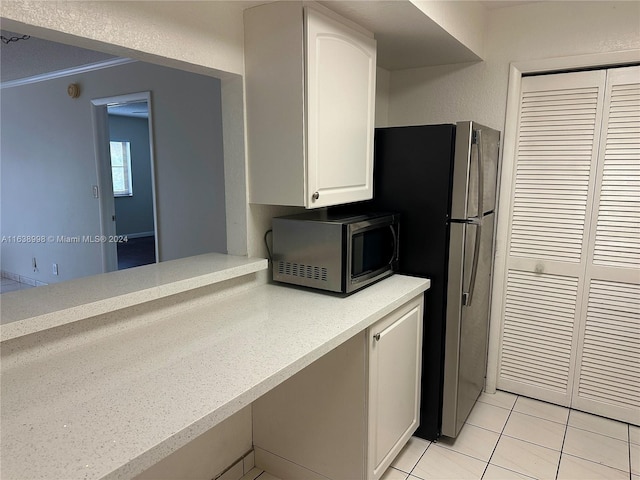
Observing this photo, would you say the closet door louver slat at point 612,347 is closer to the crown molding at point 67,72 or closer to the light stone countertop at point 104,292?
the light stone countertop at point 104,292

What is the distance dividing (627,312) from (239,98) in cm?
235

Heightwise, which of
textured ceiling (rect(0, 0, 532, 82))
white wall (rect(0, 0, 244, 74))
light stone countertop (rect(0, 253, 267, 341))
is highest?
textured ceiling (rect(0, 0, 532, 82))

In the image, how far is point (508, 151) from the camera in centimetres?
262

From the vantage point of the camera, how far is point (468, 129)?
2049mm

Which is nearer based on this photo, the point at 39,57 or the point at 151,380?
the point at 151,380

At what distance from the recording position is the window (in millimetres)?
8438

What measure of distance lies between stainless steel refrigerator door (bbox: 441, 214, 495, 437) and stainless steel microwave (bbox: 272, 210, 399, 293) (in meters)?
0.33

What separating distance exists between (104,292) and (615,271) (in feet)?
8.34

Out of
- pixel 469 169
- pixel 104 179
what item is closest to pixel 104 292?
pixel 469 169

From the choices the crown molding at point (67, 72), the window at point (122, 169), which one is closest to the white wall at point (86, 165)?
the crown molding at point (67, 72)

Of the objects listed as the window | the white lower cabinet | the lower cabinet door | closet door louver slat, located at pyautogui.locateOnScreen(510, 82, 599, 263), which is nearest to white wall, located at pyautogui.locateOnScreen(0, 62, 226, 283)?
the white lower cabinet

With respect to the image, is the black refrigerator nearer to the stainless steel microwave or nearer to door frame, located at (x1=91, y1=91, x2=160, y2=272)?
the stainless steel microwave

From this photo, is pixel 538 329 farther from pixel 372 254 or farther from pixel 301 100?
pixel 301 100

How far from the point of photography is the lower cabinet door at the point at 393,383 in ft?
5.99
